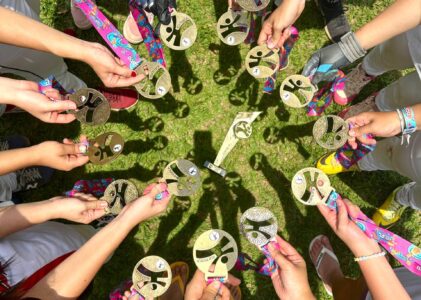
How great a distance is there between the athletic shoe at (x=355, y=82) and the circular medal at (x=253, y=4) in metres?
1.05

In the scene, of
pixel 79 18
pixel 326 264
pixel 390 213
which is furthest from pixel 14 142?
pixel 390 213

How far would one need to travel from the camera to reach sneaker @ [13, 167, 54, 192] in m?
3.02

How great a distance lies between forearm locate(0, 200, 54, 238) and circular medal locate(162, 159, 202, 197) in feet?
2.65

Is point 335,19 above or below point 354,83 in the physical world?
above

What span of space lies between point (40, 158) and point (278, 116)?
2.00 m

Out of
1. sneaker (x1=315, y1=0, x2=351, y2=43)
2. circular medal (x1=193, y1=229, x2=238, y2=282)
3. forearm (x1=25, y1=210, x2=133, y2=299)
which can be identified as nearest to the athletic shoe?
sneaker (x1=315, y1=0, x2=351, y2=43)

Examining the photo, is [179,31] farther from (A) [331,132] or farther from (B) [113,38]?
(A) [331,132]

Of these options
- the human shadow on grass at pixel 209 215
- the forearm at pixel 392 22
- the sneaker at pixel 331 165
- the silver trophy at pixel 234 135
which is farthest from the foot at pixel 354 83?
the human shadow on grass at pixel 209 215

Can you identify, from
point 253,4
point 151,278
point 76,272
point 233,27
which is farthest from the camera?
point 233,27

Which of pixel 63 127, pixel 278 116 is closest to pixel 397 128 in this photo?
pixel 278 116

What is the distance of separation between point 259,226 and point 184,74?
63.2 inches

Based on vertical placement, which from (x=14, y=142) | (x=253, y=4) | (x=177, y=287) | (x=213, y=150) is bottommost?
(x=177, y=287)

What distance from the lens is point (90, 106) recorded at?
248cm

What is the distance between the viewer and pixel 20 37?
1.89 metres
